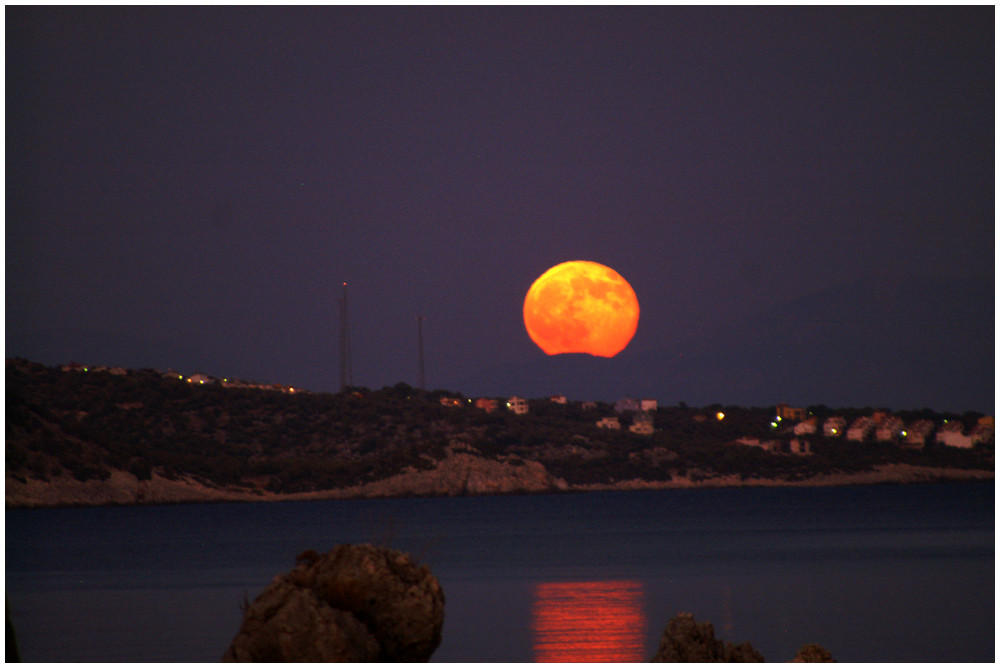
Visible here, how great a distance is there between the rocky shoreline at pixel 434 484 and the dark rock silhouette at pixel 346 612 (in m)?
93.3

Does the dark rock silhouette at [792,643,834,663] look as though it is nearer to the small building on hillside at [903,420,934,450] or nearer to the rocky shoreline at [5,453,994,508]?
the rocky shoreline at [5,453,994,508]

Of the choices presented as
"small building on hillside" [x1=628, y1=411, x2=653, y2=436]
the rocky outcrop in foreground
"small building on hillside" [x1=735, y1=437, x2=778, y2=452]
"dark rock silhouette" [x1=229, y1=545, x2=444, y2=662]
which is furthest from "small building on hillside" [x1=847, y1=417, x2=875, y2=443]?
"dark rock silhouette" [x1=229, y1=545, x2=444, y2=662]

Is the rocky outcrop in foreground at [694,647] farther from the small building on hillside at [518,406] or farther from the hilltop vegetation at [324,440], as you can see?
the small building on hillside at [518,406]

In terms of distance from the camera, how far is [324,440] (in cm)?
12769

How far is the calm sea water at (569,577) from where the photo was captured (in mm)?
25219

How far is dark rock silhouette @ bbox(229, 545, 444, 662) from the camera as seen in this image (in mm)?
8289

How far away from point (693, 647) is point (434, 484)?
11428 centimetres

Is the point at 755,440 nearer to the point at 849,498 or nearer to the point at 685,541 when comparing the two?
the point at 849,498

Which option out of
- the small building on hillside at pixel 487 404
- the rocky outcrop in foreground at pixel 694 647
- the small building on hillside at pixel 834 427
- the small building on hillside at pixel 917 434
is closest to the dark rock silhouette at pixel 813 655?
the rocky outcrop in foreground at pixel 694 647

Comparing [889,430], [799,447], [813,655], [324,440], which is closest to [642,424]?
[799,447]

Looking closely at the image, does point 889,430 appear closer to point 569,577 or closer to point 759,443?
point 759,443

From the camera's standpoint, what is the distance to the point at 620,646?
74.2ft

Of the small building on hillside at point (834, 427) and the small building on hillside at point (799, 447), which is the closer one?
the small building on hillside at point (799, 447)

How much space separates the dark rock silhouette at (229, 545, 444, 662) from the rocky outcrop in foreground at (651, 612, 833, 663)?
2466mm
